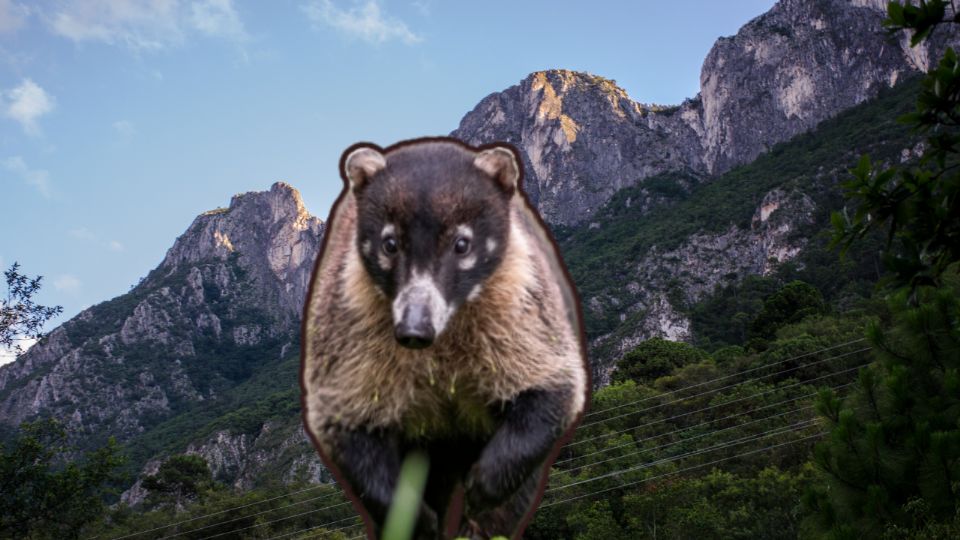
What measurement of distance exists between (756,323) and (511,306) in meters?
57.2

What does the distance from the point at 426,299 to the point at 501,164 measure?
25.3 inches

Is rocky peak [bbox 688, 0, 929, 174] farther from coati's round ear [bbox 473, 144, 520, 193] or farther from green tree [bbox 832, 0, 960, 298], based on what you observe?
coati's round ear [bbox 473, 144, 520, 193]

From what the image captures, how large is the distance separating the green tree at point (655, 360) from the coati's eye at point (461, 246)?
5246 cm

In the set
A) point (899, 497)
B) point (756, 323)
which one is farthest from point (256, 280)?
point (899, 497)

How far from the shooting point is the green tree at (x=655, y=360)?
53.8 m

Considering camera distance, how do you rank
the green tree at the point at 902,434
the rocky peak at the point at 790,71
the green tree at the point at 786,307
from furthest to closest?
1. the rocky peak at the point at 790,71
2. the green tree at the point at 786,307
3. the green tree at the point at 902,434

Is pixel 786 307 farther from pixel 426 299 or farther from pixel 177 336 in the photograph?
pixel 177 336

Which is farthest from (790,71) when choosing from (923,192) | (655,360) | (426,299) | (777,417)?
(426,299)

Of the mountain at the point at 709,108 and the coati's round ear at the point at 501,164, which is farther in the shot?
the mountain at the point at 709,108

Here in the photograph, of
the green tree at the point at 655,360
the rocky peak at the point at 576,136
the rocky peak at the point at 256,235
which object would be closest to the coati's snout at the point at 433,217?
the green tree at the point at 655,360

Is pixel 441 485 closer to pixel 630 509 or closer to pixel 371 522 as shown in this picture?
pixel 371 522

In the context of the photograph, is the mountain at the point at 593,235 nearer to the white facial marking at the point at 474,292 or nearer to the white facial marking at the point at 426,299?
the white facial marking at the point at 474,292

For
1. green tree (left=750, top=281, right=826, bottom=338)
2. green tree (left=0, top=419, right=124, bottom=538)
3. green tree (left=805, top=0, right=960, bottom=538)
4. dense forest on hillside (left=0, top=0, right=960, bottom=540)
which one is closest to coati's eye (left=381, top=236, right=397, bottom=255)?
dense forest on hillside (left=0, top=0, right=960, bottom=540)

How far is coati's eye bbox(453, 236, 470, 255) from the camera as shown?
2068 millimetres
